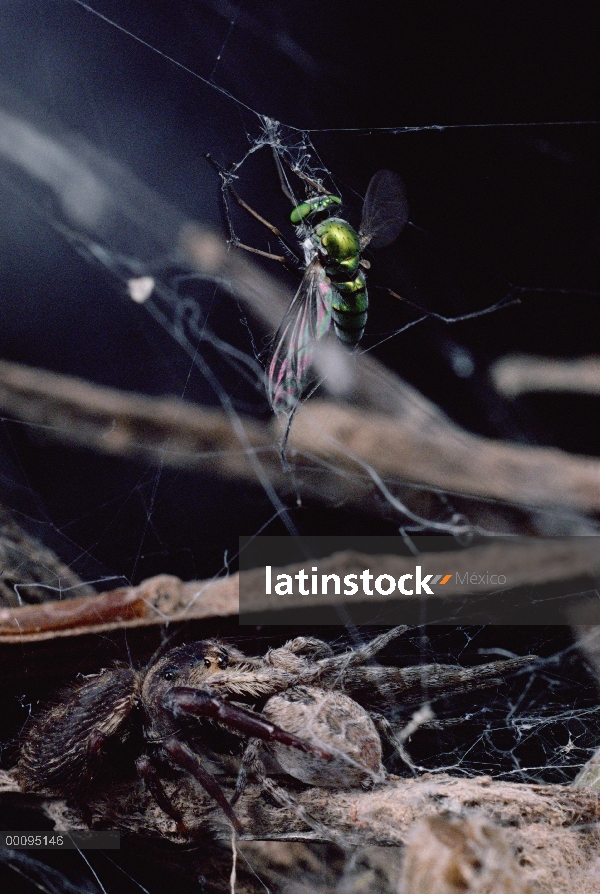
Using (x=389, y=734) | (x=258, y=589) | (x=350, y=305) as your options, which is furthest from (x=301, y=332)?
(x=389, y=734)

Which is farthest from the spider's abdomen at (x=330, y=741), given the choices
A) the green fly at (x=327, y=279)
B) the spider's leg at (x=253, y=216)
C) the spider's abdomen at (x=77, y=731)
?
the spider's leg at (x=253, y=216)

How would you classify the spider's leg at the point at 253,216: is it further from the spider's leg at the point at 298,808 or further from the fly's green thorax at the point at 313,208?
the spider's leg at the point at 298,808

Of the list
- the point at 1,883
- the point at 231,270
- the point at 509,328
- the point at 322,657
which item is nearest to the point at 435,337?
the point at 509,328

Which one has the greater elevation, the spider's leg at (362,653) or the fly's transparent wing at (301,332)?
the fly's transparent wing at (301,332)

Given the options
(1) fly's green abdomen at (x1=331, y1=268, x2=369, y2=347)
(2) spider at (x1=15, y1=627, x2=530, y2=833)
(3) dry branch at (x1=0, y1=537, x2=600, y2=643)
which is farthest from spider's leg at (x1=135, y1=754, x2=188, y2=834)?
(1) fly's green abdomen at (x1=331, y1=268, x2=369, y2=347)

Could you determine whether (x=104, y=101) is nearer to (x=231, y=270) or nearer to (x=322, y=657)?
(x=231, y=270)

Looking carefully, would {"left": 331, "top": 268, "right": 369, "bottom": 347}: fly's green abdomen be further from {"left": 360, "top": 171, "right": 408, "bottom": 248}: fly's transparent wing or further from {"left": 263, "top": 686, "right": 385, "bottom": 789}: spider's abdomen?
{"left": 263, "top": 686, "right": 385, "bottom": 789}: spider's abdomen
